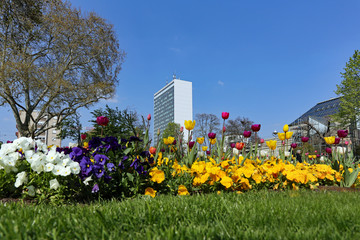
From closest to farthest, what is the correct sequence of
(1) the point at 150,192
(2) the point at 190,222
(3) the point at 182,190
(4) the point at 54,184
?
(2) the point at 190,222, (4) the point at 54,184, (1) the point at 150,192, (3) the point at 182,190

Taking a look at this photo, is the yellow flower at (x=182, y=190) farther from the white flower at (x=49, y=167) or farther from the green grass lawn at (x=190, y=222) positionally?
the white flower at (x=49, y=167)

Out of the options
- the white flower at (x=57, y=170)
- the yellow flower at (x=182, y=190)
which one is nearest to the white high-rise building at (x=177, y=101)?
the yellow flower at (x=182, y=190)

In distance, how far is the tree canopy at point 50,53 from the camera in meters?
15.0

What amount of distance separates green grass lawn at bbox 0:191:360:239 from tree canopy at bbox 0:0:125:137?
14.9m

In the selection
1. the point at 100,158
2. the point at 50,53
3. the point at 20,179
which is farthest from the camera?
the point at 50,53

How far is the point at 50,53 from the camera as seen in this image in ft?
59.5

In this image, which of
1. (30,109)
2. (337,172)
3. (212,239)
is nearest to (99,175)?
(212,239)

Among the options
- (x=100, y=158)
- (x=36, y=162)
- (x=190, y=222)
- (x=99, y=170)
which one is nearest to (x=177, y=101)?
(x=100, y=158)

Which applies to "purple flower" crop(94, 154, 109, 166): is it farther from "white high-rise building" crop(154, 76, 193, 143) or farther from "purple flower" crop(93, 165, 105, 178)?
"white high-rise building" crop(154, 76, 193, 143)

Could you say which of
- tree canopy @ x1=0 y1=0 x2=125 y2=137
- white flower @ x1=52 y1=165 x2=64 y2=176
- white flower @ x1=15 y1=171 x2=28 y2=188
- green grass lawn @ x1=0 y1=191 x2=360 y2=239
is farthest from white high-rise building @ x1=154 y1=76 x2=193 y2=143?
green grass lawn @ x1=0 y1=191 x2=360 y2=239

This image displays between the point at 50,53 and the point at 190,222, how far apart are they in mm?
19958

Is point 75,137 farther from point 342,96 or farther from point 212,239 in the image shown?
point 342,96

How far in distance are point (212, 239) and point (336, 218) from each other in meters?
1.18

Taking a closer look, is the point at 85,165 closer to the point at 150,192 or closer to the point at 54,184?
the point at 54,184
